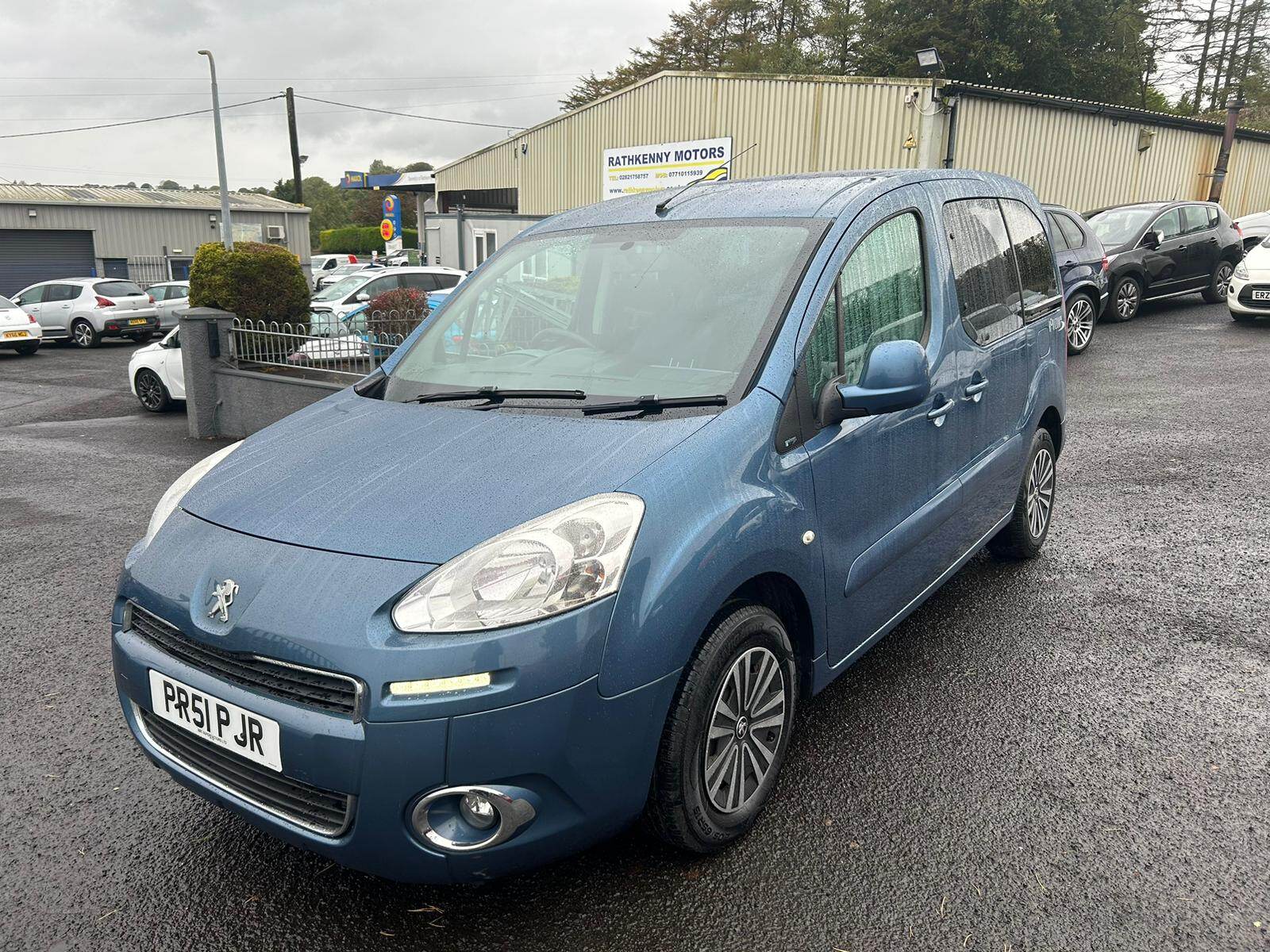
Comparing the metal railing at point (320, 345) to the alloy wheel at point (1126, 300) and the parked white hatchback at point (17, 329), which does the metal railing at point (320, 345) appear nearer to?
the alloy wheel at point (1126, 300)

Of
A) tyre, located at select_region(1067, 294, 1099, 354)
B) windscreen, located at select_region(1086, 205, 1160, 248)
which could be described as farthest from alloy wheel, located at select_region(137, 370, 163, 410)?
windscreen, located at select_region(1086, 205, 1160, 248)

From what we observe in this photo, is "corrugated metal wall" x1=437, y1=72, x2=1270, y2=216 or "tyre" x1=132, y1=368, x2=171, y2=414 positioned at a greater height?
"corrugated metal wall" x1=437, y1=72, x2=1270, y2=216

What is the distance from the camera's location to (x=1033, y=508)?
4.88 metres

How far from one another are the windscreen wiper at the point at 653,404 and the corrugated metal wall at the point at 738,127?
15.4 m

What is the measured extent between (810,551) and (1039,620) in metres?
2.08

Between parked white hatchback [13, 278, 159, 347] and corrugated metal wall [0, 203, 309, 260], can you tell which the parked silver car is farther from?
corrugated metal wall [0, 203, 309, 260]

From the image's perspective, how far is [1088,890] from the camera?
253 cm

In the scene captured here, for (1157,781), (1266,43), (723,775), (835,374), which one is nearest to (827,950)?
(723,775)

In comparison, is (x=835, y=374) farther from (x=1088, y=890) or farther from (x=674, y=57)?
(x=674, y=57)

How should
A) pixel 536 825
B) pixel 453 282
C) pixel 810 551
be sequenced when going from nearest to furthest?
pixel 536 825 → pixel 810 551 → pixel 453 282

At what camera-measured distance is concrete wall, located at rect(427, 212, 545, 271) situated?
25.6 meters

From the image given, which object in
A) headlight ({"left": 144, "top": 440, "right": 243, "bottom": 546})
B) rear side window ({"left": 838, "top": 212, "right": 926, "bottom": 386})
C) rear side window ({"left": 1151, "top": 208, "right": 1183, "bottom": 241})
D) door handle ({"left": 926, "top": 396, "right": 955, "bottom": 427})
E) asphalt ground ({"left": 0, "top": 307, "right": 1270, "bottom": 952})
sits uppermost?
rear side window ({"left": 1151, "top": 208, "right": 1183, "bottom": 241})

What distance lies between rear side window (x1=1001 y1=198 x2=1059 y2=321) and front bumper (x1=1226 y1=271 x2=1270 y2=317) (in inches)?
404

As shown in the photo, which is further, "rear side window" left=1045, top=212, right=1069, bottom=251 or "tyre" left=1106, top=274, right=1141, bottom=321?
"tyre" left=1106, top=274, right=1141, bottom=321
